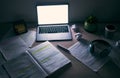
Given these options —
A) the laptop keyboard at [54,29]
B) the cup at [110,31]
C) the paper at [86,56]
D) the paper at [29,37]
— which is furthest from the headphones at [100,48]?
the paper at [29,37]

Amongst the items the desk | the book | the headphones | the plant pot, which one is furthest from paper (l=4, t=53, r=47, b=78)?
the plant pot

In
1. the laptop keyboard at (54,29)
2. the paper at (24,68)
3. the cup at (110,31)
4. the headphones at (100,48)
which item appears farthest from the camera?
the laptop keyboard at (54,29)

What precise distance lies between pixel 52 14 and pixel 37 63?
50 cm

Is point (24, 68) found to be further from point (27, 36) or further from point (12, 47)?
point (27, 36)

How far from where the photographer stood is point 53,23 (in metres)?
1.68

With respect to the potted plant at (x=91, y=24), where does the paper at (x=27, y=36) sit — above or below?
below

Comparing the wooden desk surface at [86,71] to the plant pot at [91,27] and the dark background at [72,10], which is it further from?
the dark background at [72,10]

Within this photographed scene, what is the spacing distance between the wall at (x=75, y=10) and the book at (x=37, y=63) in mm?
407

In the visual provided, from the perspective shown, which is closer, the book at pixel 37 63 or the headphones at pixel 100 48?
the book at pixel 37 63

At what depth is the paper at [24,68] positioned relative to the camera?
1.24 meters

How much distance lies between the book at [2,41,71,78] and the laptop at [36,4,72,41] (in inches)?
6.1

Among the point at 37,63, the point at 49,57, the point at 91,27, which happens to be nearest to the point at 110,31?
the point at 91,27

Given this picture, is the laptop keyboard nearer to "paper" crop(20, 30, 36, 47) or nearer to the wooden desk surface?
"paper" crop(20, 30, 36, 47)

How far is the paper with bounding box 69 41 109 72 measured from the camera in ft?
4.37
